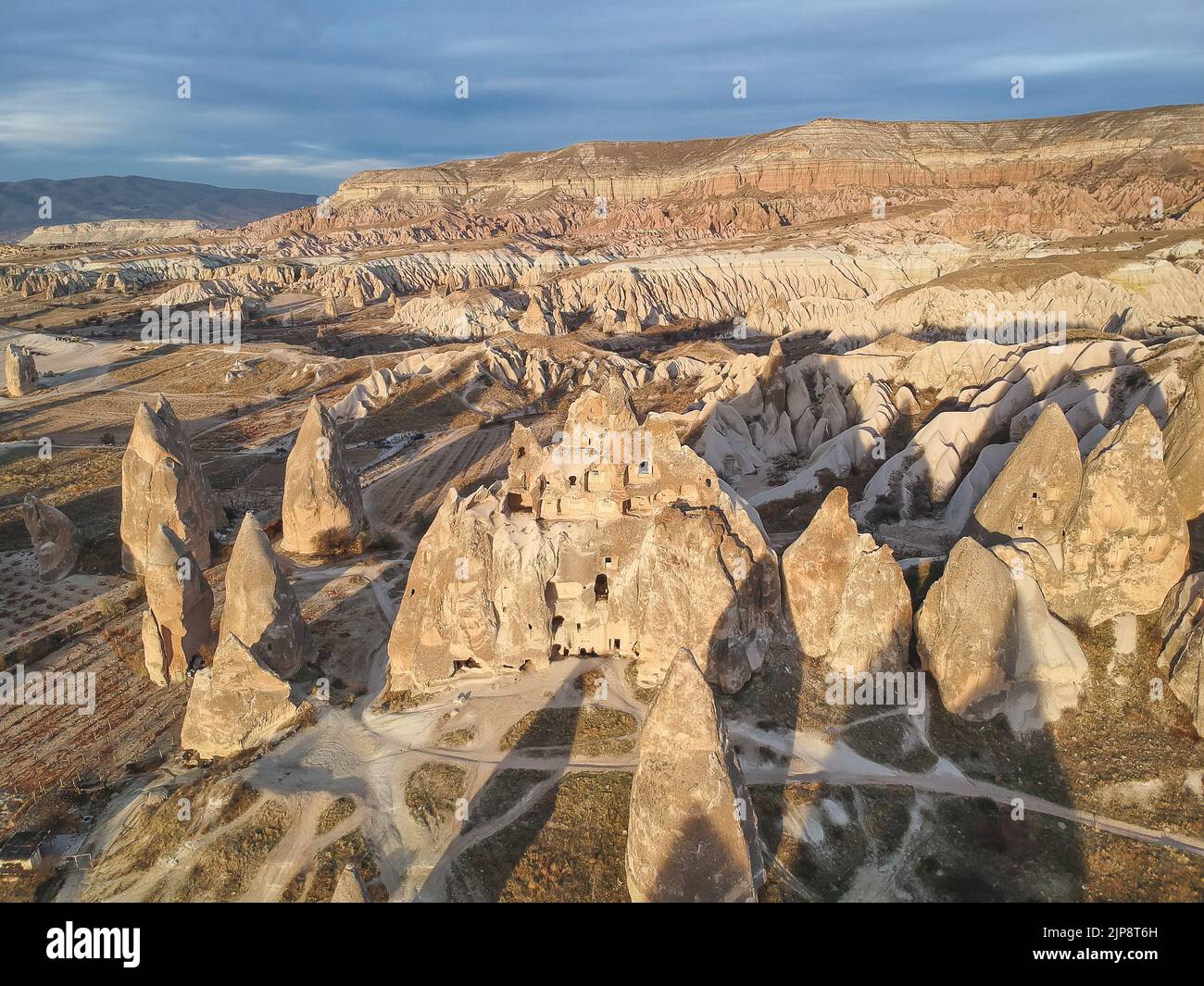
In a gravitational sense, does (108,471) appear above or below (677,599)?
above

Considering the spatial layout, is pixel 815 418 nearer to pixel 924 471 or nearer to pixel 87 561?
pixel 924 471

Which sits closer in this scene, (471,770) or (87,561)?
(471,770)

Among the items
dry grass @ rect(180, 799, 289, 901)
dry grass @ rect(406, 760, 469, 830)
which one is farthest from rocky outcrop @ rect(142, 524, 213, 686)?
dry grass @ rect(406, 760, 469, 830)

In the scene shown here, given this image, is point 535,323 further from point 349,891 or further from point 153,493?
point 349,891

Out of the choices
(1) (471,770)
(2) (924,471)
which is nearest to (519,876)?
(1) (471,770)
